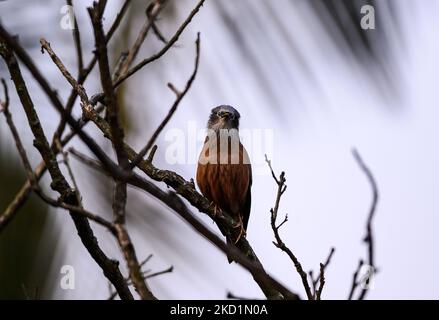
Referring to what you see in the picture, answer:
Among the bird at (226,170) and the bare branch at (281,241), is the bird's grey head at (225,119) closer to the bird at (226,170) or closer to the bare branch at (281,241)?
the bird at (226,170)

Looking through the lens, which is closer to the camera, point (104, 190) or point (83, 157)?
point (83, 157)

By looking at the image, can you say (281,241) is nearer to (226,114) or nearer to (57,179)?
(57,179)

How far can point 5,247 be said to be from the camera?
11.0 feet

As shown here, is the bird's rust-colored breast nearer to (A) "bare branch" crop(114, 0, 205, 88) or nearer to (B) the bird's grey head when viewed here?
(B) the bird's grey head

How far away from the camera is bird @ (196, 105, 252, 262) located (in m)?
5.75

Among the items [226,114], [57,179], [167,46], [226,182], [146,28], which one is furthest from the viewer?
[226,114]

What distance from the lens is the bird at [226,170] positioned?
226 inches

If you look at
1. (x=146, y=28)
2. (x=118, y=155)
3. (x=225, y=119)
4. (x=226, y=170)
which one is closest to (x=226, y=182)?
(x=226, y=170)

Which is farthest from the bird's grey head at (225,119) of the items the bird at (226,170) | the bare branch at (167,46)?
the bare branch at (167,46)

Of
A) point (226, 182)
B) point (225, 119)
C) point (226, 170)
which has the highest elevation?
point (225, 119)

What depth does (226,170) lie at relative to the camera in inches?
229
